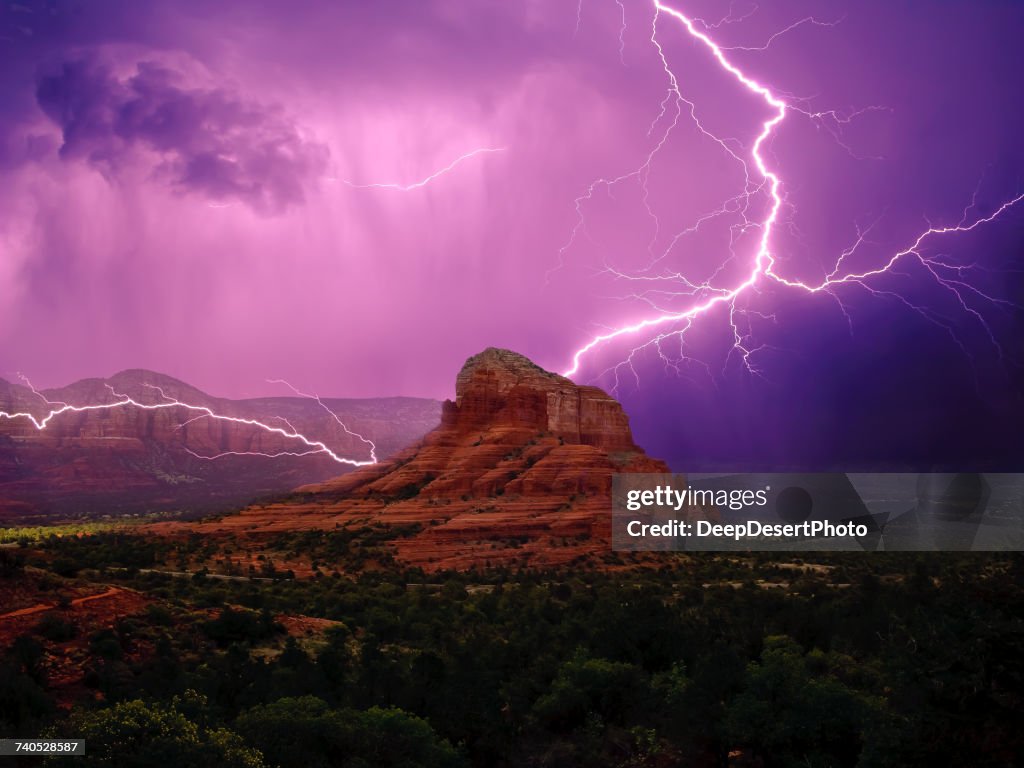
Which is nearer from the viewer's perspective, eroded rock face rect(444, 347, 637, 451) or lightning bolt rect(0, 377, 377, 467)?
eroded rock face rect(444, 347, 637, 451)

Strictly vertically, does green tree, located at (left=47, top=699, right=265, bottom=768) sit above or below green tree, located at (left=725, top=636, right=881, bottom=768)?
above

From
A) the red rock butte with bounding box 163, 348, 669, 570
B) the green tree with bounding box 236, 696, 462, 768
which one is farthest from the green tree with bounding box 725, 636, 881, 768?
the red rock butte with bounding box 163, 348, 669, 570

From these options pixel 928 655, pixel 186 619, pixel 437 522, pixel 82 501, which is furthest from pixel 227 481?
pixel 928 655

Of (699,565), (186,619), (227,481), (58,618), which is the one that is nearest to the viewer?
(58,618)

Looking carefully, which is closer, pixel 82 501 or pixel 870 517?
pixel 870 517

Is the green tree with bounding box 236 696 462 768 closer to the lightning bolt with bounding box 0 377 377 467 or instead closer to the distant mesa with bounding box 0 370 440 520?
the distant mesa with bounding box 0 370 440 520

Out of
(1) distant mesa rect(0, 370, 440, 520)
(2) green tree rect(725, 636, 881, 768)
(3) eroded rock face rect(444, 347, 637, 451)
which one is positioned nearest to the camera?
(2) green tree rect(725, 636, 881, 768)

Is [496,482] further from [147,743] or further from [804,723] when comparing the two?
[147,743]

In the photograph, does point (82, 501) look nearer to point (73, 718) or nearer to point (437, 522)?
point (437, 522)
